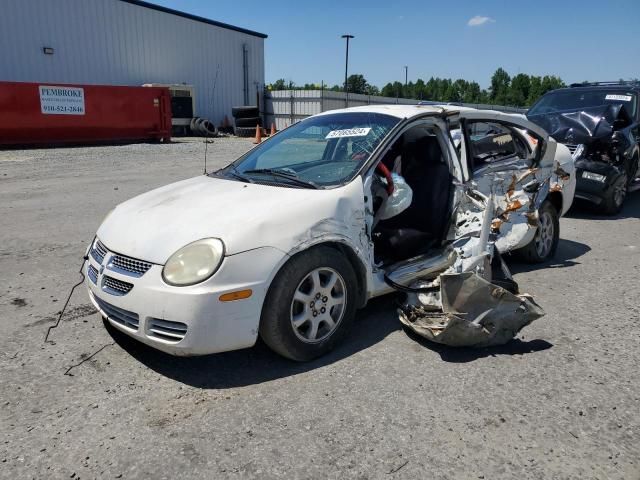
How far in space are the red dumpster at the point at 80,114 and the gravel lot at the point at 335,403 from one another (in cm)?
1443

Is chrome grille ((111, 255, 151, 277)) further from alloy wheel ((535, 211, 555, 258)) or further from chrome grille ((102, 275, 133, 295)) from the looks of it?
alloy wheel ((535, 211, 555, 258))

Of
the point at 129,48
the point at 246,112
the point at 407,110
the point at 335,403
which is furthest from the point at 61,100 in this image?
the point at 335,403

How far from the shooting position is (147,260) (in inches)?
115

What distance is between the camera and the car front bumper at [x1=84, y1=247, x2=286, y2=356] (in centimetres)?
275

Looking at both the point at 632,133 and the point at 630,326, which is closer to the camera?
the point at 630,326

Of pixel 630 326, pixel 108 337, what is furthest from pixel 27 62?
pixel 630 326

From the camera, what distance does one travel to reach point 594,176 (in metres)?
7.78

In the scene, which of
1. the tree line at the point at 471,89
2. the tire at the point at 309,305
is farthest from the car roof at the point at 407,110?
the tree line at the point at 471,89

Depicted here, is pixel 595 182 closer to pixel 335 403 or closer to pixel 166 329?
pixel 335 403

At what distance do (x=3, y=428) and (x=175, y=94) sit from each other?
2387 centimetres

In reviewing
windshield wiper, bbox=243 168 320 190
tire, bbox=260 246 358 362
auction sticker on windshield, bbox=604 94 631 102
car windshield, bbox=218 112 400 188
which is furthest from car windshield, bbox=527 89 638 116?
tire, bbox=260 246 358 362

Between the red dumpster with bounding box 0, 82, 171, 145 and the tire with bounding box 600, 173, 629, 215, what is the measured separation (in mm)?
16248

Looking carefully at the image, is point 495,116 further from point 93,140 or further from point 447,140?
point 93,140

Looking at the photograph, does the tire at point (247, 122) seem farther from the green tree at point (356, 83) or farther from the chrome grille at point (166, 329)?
the green tree at point (356, 83)
